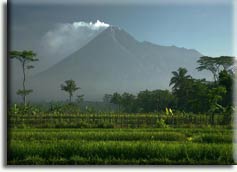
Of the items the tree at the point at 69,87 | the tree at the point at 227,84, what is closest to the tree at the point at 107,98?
the tree at the point at 69,87

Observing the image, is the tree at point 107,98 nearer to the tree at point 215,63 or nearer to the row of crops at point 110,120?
the row of crops at point 110,120

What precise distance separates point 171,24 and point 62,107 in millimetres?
1022

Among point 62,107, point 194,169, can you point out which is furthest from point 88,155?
point 194,169

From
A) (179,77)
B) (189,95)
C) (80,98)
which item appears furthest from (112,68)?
(189,95)

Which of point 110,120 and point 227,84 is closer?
point 227,84

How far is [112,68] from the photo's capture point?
13.1 feet

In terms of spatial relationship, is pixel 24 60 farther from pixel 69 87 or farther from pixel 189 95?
pixel 189 95

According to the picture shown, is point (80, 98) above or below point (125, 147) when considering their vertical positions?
above

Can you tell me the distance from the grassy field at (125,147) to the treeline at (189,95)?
168 millimetres

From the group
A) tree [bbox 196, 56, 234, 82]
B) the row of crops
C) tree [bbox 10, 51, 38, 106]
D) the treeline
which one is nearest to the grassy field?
the row of crops

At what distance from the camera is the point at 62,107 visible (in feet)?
13.1

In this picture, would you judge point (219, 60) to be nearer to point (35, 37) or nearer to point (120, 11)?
point (120, 11)

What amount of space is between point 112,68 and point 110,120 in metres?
0.39

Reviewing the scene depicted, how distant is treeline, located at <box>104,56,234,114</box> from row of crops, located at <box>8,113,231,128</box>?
0.05 meters
